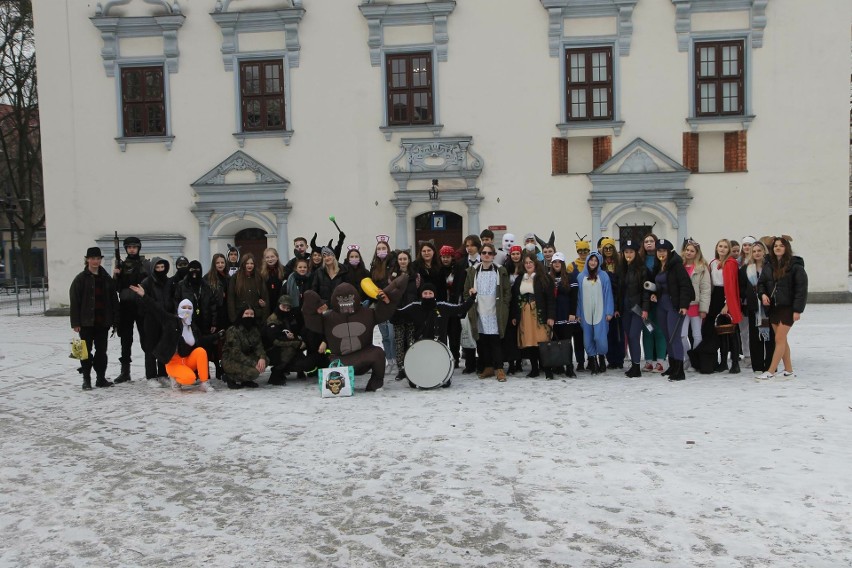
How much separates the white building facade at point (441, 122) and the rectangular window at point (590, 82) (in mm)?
52

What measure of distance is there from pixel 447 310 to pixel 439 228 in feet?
36.2

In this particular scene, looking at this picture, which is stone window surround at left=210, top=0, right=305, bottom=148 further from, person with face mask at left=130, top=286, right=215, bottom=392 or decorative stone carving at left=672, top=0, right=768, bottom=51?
person with face mask at left=130, top=286, right=215, bottom=392

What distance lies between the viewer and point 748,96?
66.5ft

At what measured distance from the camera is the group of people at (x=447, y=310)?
9.93 m

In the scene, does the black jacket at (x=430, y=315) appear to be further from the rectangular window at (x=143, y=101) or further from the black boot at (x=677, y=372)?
the rectangular window at (x=143, y=101)

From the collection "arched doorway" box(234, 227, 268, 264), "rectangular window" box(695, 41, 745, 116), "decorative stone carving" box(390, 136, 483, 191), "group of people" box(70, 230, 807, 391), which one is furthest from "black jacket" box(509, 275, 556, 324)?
"arched doorway" box(234, 227, 268, 264)

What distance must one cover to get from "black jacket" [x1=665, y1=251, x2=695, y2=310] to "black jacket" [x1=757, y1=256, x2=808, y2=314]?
936 millimetres

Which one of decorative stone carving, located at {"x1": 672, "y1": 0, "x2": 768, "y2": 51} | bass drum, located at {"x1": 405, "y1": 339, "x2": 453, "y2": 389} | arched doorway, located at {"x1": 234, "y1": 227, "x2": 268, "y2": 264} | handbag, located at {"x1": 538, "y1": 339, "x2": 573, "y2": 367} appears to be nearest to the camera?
bass drum, located at {"x1": 405, "y1": 339, "x2": 453, "y2": 389}

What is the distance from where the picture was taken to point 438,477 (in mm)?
5973

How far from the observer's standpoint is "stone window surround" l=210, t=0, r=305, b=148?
2091 centimetres

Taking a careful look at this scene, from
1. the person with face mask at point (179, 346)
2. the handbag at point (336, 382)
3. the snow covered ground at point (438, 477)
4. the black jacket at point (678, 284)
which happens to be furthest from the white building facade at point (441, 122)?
the handbag at point (336, 382)

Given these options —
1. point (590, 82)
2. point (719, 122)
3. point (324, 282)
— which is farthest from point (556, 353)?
point (719, 122)

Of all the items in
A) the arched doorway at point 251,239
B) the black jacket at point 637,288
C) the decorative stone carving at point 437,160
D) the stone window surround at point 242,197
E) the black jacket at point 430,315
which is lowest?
the black jacket at point 430,315

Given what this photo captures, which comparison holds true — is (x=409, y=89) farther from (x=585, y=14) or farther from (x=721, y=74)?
(x=721, y=74)
